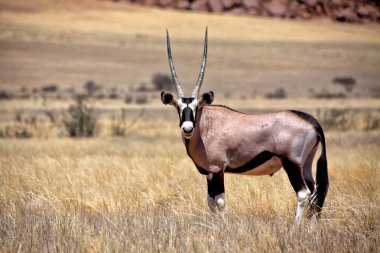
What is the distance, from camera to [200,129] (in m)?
9.28

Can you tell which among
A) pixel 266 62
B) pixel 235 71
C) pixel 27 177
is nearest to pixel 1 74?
pixel 235 71

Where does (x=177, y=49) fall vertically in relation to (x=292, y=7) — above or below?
below

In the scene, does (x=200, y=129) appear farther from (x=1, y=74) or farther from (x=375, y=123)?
(x=1, y=74)

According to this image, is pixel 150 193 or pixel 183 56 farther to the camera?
pixel 183 56

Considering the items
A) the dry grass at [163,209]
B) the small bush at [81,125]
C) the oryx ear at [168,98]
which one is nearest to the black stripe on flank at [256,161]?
the dry grass at [163,209]

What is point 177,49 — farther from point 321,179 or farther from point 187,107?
point 187,107

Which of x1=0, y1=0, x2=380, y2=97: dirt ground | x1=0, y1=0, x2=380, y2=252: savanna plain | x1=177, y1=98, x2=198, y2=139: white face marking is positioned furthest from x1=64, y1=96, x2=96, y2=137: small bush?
x1=0, y1=0, x2=380, y2=97: dirt ground

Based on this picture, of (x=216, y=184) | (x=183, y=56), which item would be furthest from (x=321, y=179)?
(x=183, y=56)

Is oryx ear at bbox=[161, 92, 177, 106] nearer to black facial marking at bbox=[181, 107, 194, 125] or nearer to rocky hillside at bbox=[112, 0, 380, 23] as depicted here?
black facial marking at bbox=[181, 107, 194, 125]

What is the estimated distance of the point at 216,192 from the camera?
356 inches

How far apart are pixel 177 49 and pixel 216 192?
298ft

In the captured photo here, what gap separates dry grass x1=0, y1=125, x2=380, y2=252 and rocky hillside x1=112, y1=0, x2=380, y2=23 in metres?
118

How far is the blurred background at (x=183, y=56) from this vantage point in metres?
40.1

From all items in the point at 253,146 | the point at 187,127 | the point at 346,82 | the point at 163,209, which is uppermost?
the point at 187,127
